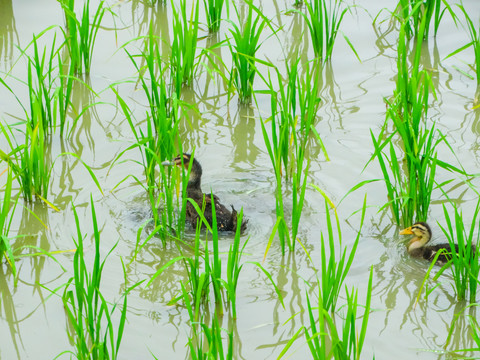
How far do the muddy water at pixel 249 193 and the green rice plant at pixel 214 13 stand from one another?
8.0 inches

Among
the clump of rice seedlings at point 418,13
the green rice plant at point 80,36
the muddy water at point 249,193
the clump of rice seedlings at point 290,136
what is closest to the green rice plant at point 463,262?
the muddy water at point 249,193

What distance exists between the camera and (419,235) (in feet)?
19.0

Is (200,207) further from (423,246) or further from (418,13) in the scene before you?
(418,13)

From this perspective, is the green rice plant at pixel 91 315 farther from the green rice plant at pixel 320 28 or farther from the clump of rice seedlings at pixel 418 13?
the clump of rice seedlings at pixel 418 13

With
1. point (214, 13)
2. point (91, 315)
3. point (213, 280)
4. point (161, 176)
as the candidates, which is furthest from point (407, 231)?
point (214, 13)

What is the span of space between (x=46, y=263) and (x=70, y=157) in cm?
136

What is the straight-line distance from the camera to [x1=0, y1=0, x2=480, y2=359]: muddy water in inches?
201

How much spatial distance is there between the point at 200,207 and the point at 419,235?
4.98 feet

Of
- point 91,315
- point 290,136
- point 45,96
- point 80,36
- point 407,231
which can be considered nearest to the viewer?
point 91,315

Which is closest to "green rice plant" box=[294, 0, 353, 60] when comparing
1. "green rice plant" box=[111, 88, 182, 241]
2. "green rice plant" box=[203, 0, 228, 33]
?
"green rice plant" box=[203, 0, 228, 33]

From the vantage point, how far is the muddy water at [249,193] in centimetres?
509

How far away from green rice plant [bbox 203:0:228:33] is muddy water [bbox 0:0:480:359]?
20cm

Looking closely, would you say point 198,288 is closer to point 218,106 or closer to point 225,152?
point 225,152

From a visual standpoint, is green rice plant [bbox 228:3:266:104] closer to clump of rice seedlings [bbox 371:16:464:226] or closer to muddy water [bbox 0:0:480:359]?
muddy water [bbox 0:0:480:359]
